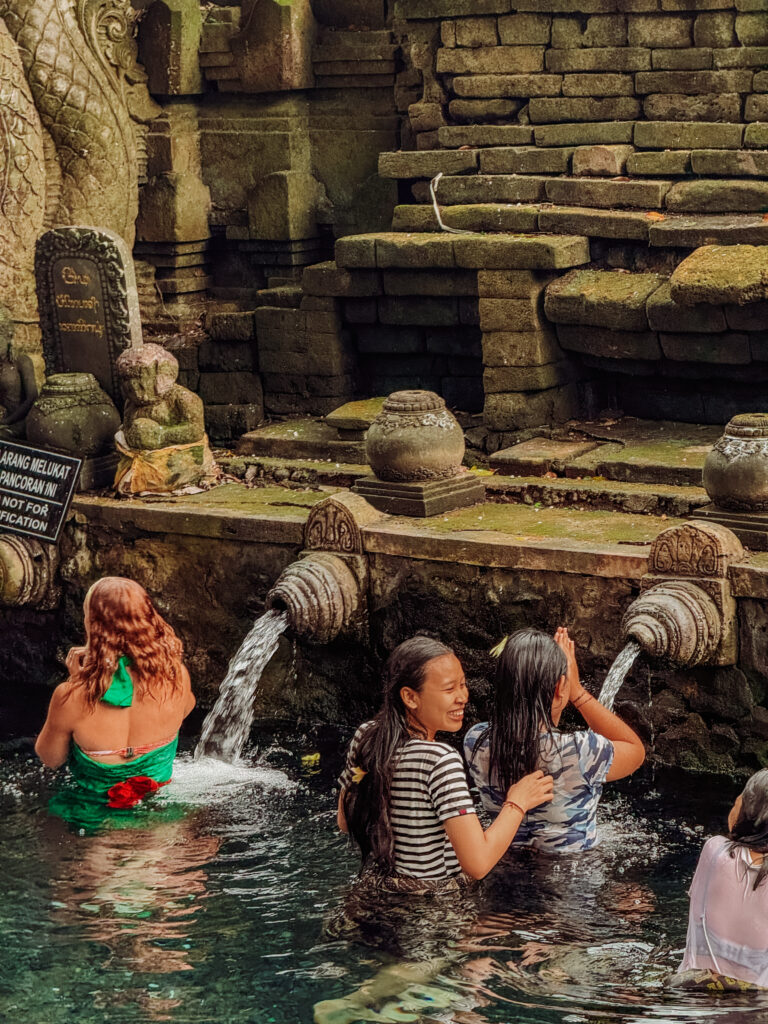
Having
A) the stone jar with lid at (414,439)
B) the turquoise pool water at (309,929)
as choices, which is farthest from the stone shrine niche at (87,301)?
the turquoise pool water at (309,929)

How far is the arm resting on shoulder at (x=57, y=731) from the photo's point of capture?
22.4 ft

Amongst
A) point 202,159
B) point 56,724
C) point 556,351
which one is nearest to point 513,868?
point 56,724

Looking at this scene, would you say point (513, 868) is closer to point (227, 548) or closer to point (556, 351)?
point (227, 548)

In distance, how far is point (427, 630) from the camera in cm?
874

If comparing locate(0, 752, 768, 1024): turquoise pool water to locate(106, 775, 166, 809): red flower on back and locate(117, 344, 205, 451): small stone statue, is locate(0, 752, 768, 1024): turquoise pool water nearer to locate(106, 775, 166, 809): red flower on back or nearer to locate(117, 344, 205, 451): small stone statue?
locate(106, 775, 166, 809): red flower on back

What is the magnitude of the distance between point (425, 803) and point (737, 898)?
106cm

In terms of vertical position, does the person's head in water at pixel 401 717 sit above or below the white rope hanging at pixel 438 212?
below

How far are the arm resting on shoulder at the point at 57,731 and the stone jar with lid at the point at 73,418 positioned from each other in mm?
3359

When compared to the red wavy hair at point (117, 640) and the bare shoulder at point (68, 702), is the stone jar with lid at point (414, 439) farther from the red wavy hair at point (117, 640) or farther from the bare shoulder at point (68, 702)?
the bare shoulder at point (68, 702)

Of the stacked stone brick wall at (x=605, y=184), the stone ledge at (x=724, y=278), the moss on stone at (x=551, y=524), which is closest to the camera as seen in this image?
the moss on stone at (x=551, y=524)

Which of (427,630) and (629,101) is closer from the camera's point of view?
(427,630)

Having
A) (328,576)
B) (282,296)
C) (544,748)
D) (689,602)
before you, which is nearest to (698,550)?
(689,602)

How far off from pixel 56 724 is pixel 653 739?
296cm

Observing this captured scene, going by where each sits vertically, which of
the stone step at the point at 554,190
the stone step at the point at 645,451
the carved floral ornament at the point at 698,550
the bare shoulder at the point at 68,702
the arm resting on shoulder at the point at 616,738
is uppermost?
the stone step at the point at 554,190
